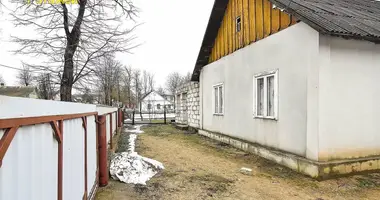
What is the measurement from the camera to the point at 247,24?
9281 millimetres

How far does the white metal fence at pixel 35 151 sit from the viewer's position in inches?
49.2

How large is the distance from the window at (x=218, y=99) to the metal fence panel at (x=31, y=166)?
9955 millimetres

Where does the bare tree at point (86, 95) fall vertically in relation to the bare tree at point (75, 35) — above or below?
below

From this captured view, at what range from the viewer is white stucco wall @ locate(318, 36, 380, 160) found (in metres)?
5.91

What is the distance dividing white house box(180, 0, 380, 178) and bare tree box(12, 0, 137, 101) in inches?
244

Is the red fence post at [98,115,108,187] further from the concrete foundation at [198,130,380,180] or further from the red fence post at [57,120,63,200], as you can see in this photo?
the concrete foundation at [198,130,380,180]

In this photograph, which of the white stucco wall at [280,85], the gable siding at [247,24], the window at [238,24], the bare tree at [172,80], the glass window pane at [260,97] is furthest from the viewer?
the bare tree at [172,80]

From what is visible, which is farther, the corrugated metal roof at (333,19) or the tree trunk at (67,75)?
the tree trunk at (67,75)

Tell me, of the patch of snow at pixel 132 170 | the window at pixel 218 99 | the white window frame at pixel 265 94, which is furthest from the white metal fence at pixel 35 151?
the window at pixel 218 99

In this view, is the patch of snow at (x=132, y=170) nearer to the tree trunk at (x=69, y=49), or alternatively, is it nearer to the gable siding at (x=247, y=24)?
the gable siding at (x=247, y=24)

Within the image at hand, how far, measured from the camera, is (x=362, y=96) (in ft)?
20.5

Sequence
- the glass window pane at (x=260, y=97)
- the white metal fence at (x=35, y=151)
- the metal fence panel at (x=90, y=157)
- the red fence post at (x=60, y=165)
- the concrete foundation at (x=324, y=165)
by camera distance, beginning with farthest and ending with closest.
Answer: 1. the glass window pane at (x=260, y=97)
2. the concrete foundation at (x=324, y=165)
3. the metal fence panel at (x=90, y=157)
4. the red fence post at (x=60, y=165)
5. the white metal fence at (x=35, y=151)

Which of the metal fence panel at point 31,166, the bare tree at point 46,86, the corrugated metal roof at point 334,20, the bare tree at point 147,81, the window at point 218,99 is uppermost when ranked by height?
the bare tree at point 147,81

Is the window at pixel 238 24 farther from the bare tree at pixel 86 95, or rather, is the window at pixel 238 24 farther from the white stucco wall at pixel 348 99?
the bare tree at pixel 86 95
